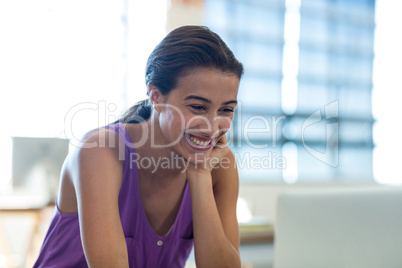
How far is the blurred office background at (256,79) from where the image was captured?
12.4ft

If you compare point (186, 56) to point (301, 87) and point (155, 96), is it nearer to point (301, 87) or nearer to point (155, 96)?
point (155, 96)

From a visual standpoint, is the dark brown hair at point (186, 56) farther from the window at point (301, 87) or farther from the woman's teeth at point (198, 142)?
the window at point (301, 87)

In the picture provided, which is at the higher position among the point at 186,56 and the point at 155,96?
the point at 186,56

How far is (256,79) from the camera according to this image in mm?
4289

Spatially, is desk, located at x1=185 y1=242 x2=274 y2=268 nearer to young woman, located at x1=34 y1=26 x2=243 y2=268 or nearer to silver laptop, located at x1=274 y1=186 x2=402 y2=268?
young woman, located at x1=34 y1=26 x2=243 y2=268

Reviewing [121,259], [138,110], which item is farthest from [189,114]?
[121,259]

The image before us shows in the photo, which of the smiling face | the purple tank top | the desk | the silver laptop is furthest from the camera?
the desk

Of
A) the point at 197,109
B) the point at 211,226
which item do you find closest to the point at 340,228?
the point at 211,226

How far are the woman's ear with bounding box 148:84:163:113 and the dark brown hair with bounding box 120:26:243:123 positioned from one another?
2cm

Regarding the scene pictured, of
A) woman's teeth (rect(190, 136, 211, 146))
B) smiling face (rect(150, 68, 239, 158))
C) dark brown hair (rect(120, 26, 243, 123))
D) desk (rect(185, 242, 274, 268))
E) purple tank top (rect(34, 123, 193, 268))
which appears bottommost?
desk (rect(185, 242, 274, 268))

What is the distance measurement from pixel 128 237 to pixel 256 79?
3.29 metres

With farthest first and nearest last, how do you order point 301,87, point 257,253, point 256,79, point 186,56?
point 301,87
point 256,79
point 257,253
point 186,56

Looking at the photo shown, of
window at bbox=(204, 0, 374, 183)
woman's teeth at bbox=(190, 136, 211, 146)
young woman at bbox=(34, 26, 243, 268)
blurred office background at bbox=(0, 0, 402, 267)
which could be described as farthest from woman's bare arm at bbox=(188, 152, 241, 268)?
window at bbox=(204, 0, 374, 183)

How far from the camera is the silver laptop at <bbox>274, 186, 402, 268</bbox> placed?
3.17 feet
